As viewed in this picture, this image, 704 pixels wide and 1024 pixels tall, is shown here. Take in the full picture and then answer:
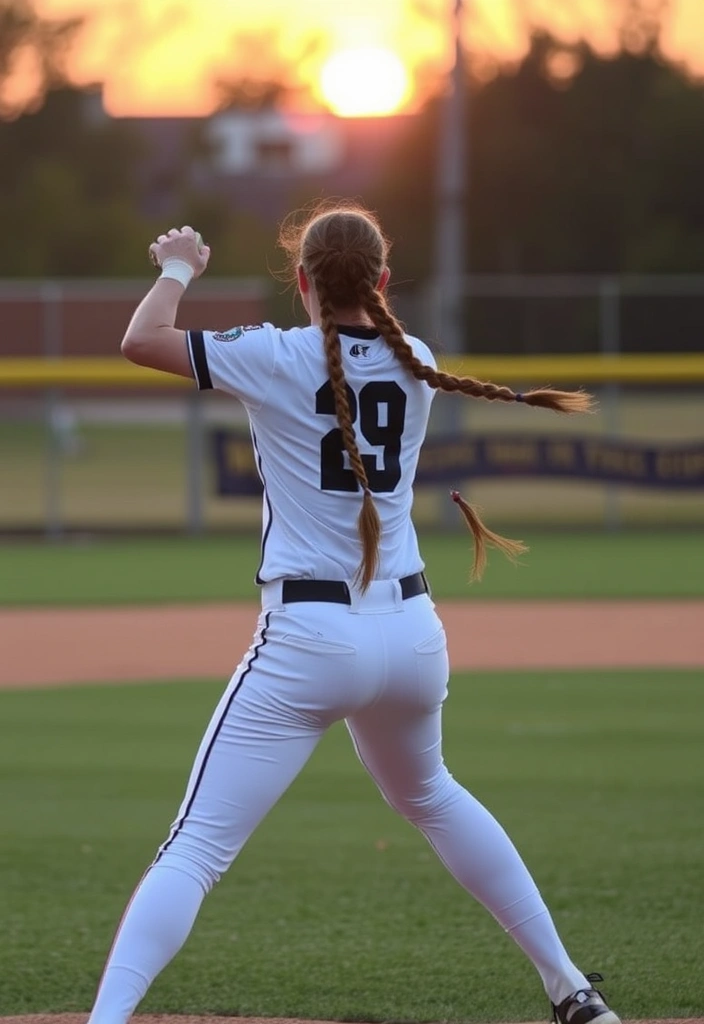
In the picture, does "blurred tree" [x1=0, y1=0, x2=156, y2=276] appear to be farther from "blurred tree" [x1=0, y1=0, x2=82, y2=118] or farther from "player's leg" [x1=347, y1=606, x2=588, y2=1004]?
"player's leg" [x1=347, y1=606, x2=588, y2=1004]

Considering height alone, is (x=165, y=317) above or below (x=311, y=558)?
above

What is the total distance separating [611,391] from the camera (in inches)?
882

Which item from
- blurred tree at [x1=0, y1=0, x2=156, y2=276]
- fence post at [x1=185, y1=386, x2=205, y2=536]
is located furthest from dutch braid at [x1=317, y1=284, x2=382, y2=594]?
blurred tree at [x1=0, y1=0, x2=156, y2=276]

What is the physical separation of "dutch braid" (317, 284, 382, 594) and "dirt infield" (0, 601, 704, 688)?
23.7 ft

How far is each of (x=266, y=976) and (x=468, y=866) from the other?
1.10 m

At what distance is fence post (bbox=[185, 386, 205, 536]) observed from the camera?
21.7 metres

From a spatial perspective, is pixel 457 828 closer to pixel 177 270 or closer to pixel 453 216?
pixel 177 270

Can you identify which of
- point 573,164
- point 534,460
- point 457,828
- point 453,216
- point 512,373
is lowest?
point 534,460

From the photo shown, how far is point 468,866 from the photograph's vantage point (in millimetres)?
3943

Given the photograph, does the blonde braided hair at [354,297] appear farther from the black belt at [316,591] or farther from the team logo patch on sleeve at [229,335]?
the team logo patch on sleeve at [229,335]

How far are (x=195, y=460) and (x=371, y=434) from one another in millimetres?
18000

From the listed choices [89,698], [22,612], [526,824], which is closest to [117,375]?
[22,612]

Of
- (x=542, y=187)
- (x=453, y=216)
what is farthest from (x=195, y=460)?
(x=542, y=187)

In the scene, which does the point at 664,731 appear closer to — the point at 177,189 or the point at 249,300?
the point at 249,300
